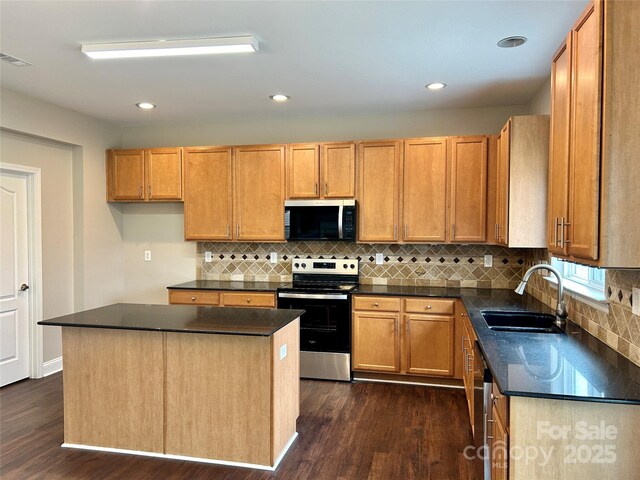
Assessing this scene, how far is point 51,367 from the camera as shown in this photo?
14.8 feet

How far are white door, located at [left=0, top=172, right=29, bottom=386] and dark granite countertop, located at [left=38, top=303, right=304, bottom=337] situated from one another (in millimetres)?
1640

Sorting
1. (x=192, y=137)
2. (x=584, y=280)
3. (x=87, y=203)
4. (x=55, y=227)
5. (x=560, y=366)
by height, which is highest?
(x=192, y=137)

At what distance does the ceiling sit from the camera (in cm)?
245

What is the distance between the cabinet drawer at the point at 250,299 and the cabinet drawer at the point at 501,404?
2.69 m

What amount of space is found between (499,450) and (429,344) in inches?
88.0

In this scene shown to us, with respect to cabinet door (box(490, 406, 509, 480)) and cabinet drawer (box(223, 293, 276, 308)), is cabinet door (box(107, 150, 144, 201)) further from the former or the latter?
cabinet door (box(490, 406, 509, 480))

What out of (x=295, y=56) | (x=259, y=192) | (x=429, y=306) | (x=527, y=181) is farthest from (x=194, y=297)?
(x=527, y=181)

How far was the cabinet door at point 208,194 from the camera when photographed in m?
4.74

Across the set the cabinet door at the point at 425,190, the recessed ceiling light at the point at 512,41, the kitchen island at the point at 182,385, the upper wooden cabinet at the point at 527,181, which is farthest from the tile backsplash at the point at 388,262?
the recessed ceiling light at the point at 512,41

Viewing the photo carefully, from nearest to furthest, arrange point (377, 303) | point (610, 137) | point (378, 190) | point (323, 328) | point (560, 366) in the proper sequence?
point (610, 137), point (560, 366), point (377, 303), point (323, 328), point (378, 190)

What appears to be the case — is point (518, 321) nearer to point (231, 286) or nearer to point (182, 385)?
point (182, 385)

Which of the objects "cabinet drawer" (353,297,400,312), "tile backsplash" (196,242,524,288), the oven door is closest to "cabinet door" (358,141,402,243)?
"tile backsplash" (196,242,524,288)

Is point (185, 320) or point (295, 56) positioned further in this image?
point (295, 56)

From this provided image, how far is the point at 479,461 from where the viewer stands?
2441mm
